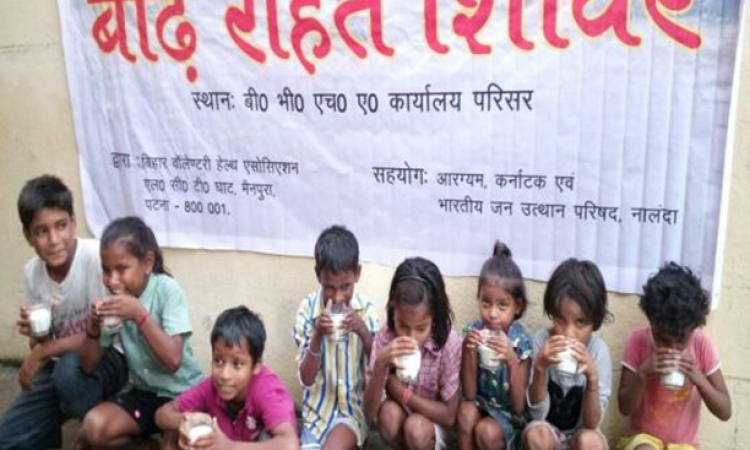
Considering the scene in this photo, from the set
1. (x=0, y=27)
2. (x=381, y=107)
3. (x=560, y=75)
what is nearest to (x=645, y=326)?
(x=560, y=75)

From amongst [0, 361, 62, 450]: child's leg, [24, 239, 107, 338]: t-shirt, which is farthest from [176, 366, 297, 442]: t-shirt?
[0, 361, 62, 450]: child's leg

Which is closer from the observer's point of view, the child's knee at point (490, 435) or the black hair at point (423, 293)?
the black hair at point (423, 293)

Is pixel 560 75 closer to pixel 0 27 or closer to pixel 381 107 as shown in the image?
pixel 381 107

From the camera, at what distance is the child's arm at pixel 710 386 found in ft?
6.95

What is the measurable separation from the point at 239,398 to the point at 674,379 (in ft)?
4.76

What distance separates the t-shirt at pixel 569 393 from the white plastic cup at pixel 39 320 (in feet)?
5.97

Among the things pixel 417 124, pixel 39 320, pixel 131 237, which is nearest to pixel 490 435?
pixel 417 124

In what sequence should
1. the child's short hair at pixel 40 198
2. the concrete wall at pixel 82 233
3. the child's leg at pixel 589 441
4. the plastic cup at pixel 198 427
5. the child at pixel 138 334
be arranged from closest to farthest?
the plastic cup at pixel 198 427, the child's leg at pixel 589 441, the child at pixel 138 334, the child's short hair at pixel 40 198, the concrete wall at pixel 82 233

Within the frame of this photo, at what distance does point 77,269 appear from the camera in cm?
278

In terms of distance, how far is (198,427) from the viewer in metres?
1.99

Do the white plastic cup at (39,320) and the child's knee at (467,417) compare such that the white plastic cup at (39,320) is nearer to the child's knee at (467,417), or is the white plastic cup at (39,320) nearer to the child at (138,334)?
the child at (138,334)

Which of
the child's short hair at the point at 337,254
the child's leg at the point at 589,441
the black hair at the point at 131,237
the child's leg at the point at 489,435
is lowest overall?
the child's leg at the point at 489,435

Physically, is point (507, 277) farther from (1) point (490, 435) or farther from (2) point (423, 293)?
(1) point (490, 435)

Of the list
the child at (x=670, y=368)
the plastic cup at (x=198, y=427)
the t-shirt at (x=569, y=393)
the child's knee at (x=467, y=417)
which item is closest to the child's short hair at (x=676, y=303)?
the child at (x=670, y=368)
